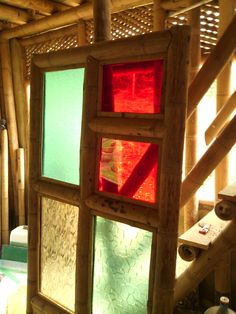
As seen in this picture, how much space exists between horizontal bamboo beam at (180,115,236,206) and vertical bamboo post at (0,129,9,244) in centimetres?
425

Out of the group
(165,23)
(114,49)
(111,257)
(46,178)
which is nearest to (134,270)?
(111,257)

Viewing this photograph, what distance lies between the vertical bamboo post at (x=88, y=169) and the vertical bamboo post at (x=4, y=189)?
3.92 meters

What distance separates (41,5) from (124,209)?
13.0 ft

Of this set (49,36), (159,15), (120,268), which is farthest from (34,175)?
(49,36)

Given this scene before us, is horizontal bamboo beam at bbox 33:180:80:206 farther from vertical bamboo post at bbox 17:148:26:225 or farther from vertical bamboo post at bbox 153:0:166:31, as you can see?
vertical bamboo post at bbox 17:148:26:225

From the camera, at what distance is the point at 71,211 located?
2631mm

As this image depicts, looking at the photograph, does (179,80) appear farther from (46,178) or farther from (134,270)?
(46,178)

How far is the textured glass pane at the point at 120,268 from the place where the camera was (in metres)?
2.17

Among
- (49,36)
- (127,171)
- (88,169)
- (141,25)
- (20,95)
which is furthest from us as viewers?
(20,95)

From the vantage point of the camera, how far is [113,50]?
6.91ft

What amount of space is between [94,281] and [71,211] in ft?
1.95

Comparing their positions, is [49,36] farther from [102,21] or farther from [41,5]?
[102,21]

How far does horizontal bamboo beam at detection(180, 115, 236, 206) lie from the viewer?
229 cm

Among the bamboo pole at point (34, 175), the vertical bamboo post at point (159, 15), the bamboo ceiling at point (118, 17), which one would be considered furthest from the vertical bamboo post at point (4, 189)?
the vertical bamboo post at point (159, 15)
